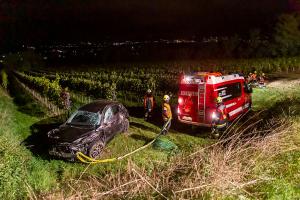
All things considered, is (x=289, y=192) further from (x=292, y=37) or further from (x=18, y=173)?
(x=292, y=37)

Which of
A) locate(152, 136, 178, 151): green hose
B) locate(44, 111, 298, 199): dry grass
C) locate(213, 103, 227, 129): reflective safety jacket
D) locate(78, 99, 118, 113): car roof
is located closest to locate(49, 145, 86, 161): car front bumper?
locate(78, 99, 118, 113): car roof

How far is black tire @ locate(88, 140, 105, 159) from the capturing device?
12383 mm

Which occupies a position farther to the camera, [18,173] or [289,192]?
[18,173]

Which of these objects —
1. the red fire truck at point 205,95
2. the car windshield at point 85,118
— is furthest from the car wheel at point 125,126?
the red fire truck at point 205,95

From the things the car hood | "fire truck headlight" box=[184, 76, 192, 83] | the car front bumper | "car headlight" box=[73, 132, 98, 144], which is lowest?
the car front bumper

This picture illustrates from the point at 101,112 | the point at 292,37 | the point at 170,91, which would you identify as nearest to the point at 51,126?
the point at 101,112

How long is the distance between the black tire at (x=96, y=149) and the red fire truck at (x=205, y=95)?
4.52m

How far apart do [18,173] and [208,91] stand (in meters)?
8.44

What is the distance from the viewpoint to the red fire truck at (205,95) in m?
14.6

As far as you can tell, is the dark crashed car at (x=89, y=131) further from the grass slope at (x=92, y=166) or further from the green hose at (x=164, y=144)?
the green hose at (x=164, y=144)

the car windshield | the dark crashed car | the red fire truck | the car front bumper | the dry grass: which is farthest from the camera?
the red fire truck

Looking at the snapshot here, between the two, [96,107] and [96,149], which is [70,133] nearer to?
[96,149]

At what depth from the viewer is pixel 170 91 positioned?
2622 centimetres

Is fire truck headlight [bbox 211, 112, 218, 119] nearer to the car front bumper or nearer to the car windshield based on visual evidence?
the car windshield
